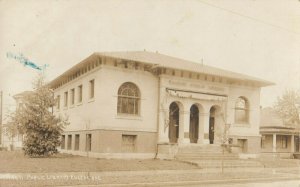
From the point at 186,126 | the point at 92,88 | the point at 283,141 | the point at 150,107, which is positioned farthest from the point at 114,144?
the point at 283,141

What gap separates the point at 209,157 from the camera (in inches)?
948

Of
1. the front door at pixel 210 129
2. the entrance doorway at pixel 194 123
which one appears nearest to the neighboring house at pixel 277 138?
Result: the front door at pixel 210 129

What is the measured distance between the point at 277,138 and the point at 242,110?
627 inches

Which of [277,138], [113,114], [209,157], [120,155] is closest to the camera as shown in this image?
[120,155]

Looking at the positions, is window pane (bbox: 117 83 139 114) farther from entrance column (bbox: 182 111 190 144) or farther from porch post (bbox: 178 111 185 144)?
entrance column (bbox: 182 111 190 144)

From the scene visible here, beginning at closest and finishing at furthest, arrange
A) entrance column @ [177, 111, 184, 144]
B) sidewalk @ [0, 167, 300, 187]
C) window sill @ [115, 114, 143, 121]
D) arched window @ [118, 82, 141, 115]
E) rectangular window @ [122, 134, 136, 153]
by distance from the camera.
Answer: sidewalk @ [0, 167, 300, 187] < window sill @ [115, 114, 143, 121] < rectangular window @ [122, 134, 136, 153] < arched window @ [118, 82, 141, 115] < entrance column @ [177, 111, 184, 144]

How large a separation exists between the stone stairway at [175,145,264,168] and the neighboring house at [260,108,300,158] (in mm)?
17323

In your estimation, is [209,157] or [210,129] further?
[210,129]

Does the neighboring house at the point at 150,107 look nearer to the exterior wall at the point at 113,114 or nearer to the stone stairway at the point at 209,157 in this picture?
the exterior wall at the point at 113,114

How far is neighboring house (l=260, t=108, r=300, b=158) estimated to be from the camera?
41.8 meters

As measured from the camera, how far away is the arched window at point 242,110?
98.6 feet

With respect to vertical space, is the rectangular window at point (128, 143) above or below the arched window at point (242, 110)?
below

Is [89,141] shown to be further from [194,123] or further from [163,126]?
[194,123]

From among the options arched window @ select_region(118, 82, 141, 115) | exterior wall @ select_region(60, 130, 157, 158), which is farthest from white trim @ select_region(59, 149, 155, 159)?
arched window @ select_region(118, 82, 141, 115)
